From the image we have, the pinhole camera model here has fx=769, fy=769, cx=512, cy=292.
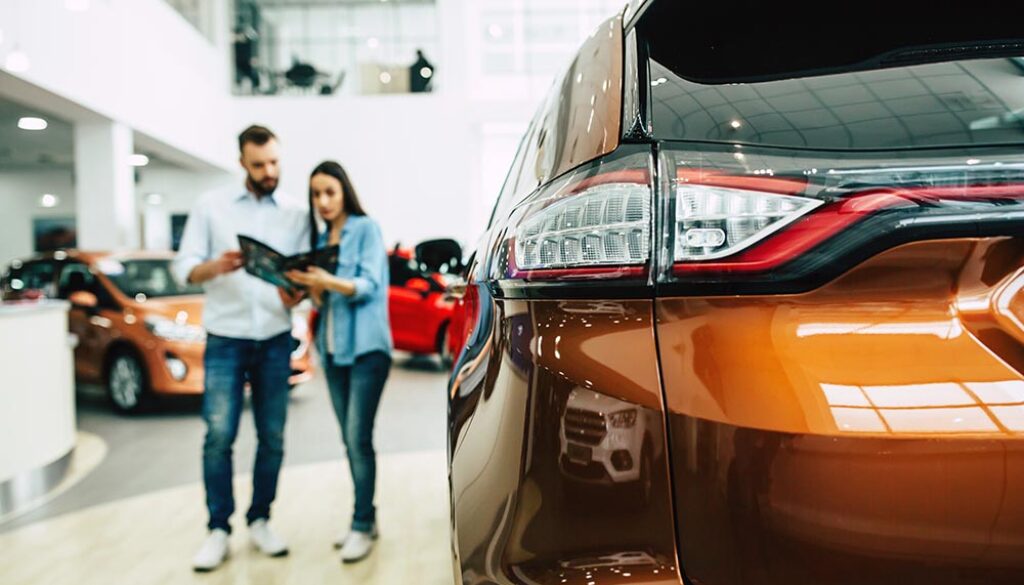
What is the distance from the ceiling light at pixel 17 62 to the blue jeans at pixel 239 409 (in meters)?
6.01

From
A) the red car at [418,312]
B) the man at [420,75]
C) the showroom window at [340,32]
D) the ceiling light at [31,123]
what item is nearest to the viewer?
the red car at [418,312]

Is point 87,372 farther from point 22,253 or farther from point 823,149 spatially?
point 22,253

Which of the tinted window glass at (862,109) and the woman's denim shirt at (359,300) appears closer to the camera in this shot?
the tinted window glass at (862,109)

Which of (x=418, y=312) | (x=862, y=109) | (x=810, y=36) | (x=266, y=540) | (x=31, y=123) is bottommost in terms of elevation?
(x=266, y=540)

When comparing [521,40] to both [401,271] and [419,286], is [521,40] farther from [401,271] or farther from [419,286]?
[419,286]

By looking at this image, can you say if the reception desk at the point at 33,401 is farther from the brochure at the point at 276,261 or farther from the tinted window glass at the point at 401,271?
the tinted window glass at the point at 401,271

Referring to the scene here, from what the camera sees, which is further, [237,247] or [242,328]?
[237,247]

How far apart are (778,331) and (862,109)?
0.31 meters

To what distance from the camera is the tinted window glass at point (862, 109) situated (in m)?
0.85

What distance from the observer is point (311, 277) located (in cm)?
268

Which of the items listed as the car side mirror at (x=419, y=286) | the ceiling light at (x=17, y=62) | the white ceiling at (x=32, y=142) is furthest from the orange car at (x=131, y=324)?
the white ceiling at (x=32, y=142)

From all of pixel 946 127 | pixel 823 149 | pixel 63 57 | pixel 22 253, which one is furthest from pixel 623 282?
pixel 22 253

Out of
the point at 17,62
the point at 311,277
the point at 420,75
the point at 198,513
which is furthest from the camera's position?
the point at 420,75

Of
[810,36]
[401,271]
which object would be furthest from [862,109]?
[401,271]
